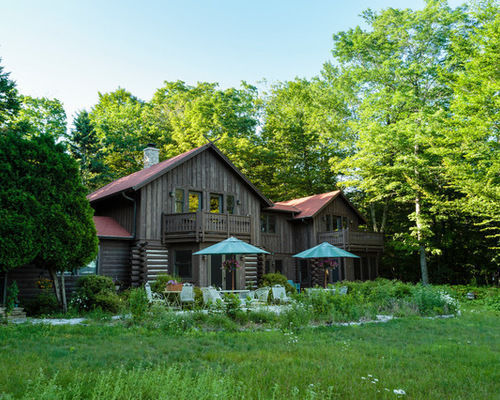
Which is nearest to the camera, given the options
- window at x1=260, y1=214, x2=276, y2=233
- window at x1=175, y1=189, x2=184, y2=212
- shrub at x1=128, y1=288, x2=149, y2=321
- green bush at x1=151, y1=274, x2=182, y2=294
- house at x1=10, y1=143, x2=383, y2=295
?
shrub at x1=128, y1=288, x2=149, y2=321

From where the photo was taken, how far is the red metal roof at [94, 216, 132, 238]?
18.5 meters

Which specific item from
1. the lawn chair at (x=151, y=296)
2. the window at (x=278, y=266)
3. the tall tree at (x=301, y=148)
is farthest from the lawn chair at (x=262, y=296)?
the tall tree at (x=301, y=148)

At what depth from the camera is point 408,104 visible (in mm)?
25875

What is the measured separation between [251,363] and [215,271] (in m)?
14.6

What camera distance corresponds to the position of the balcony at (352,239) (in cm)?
2689

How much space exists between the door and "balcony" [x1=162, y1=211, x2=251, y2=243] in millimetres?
1451

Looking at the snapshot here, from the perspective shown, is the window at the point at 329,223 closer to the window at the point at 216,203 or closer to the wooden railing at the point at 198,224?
the window at the point at 216,203

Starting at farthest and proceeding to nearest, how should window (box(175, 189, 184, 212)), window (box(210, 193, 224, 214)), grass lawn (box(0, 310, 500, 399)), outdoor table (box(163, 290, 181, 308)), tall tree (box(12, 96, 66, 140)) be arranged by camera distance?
tall tree (box(12, 96, 66, 140)) < window (box(210, 193, 224, 214)) < window (box(175, 189, 184, 212)) < outdoor table (box(163, 290, 181, 308)) < grass lawn (box(0, 310, 500, 399))

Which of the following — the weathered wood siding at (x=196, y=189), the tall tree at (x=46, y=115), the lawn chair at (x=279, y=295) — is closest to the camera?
the lawn chair at (x=279, y=295)

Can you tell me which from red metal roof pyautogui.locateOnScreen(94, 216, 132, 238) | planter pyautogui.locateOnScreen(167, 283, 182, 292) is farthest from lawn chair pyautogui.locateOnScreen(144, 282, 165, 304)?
red metal roof pyautogui.locateOnScreen(94, 216, 132, 238)

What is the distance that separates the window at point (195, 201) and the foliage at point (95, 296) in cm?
706

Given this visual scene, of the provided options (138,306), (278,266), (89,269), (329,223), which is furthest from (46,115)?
(138,306)

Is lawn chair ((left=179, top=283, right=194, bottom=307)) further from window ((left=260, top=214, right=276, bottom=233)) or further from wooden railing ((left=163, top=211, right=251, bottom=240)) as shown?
window ((left=260, top=214, right=276, bottom=233))

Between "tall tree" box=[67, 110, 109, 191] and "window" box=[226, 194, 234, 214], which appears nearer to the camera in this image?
"window" box=[226, 194, 234, 214]
